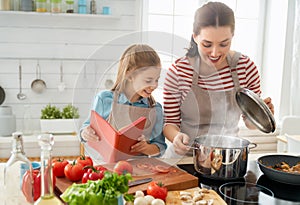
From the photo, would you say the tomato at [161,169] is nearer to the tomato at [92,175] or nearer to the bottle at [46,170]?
the tomato at [92,175]

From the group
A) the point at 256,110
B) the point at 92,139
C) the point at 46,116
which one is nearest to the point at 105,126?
the point at 92,139

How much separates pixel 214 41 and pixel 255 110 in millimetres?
281

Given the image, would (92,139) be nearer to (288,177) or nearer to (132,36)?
(132,36)

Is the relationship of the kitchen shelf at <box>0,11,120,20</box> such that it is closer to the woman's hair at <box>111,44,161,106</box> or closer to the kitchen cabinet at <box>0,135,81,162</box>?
the kitchen cabinet at <box>0,135,81,162</box>

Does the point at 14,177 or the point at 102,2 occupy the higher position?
the point at 102,2

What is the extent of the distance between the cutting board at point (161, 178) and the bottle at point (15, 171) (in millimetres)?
139

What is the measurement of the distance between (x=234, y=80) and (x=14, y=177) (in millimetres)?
905

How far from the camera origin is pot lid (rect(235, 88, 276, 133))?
1.22 m

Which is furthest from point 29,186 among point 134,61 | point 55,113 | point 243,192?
point 55,113

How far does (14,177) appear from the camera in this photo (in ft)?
3.05

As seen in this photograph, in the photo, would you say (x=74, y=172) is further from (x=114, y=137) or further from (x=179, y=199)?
(x=179, y=199)

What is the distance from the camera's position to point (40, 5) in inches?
102

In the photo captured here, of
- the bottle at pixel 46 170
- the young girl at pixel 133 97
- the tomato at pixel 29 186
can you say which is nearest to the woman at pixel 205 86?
the young girl at pixel 133 97

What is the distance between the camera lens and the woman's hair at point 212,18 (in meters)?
1.35
